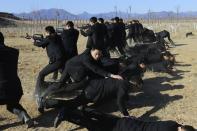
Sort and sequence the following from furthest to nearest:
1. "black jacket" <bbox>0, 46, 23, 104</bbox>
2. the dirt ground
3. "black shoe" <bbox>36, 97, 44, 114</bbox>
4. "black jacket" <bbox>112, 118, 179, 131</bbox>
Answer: "black shoe" <bbox>36, 97, 44, 114</bbox>
the dirt ground
"black jacket" <bbox>0, 46, 23, 104</bbox>
"black jacket" <bbox>112, 118, 179, 131</bbox>

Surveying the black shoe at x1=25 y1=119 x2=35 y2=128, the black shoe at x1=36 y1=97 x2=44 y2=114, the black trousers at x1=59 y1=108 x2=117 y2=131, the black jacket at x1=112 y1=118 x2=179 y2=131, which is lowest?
the black shoe at x1=25 y1=119 x2=35 y2=128

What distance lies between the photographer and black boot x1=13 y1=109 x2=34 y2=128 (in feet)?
32.9

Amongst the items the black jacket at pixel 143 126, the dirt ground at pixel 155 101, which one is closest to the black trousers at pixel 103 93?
the dirt ground at pixel 155 101

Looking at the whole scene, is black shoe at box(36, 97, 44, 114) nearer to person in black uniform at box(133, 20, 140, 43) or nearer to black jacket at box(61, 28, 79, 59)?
black jacket at box(61, 28, 79, 59)

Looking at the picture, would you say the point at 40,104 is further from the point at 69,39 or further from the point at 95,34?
the point at 95,34

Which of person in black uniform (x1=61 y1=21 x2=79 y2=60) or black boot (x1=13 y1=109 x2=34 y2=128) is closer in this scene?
black boot (x1=13 y1=109 x2=34 y2=128)

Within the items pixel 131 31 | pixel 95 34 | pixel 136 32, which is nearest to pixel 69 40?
pixel 95 34

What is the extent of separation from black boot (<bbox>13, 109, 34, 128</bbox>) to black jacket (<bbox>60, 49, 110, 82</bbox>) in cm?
135

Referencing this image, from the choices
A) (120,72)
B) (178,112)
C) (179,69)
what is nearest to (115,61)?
(120,72)

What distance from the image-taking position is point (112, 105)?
11734 mm

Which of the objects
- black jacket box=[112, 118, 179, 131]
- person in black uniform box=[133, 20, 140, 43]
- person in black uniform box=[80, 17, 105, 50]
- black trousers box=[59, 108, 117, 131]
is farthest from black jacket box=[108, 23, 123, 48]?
black jacket box=[112, 118, 179, 131]

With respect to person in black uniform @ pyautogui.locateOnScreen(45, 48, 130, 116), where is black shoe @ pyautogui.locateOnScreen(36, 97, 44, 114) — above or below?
below

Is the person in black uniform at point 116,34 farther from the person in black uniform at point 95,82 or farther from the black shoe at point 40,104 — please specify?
the person in black uniform at point 95,82

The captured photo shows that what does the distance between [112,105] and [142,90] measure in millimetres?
1977
